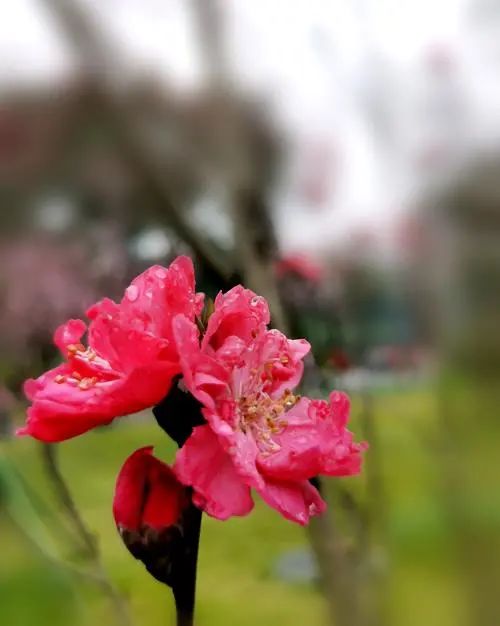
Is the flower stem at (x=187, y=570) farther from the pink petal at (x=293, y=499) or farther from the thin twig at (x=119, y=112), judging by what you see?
the thin twig at (x=119, y=112)

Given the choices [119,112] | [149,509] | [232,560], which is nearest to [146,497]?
[149,509]

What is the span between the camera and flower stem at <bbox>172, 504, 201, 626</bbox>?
0.57ft

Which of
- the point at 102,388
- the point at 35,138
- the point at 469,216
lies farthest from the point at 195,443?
the point at 35,138

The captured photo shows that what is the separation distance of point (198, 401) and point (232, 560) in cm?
65

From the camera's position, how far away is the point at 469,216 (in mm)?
705

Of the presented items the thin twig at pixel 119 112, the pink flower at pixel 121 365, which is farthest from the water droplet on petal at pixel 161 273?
the thin twig at pixel 119 112

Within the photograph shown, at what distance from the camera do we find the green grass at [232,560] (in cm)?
61

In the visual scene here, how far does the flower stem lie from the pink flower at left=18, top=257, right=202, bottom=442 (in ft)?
0.08

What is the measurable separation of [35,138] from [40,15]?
43cm

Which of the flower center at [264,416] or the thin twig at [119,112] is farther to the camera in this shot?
the thin twig at [119,112]

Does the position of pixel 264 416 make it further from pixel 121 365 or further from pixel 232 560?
pixel 232 560

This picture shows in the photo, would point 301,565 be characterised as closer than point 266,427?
No

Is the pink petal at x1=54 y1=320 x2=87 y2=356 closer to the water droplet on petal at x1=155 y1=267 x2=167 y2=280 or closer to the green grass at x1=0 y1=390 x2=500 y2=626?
the water droplet on petal at x1=155 y1=267 x2=167 y2=280

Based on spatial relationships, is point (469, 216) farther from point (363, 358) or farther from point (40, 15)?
point (40, 15)
